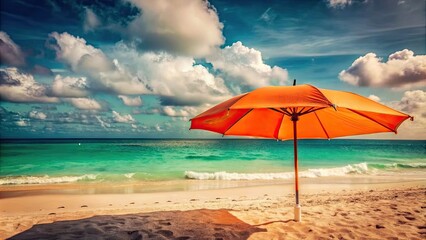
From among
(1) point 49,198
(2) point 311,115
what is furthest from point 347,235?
(1) point 49,198

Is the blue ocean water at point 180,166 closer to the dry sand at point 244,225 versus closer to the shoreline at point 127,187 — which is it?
the shoreline at point 127,187

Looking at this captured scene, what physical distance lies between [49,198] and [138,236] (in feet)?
24.7

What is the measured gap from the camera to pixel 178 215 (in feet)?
20.1

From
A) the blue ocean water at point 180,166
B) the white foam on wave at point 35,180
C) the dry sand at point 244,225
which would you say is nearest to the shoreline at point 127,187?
the white foam on wave at point 35,180

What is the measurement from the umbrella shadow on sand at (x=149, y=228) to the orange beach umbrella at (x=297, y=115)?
1.42 meters

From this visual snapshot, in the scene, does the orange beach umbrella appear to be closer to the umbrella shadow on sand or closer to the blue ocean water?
the umbrella shadow on sand

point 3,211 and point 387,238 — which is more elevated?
point 387,238

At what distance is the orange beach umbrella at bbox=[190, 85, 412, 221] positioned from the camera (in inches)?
138

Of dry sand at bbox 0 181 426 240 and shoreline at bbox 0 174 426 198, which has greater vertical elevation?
dry sand at bbox 0 181 426 240

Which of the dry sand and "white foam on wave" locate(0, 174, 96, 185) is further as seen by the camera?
"white foam on wave" locate(0, 174, 96, 185)

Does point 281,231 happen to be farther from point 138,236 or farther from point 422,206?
point 422,206

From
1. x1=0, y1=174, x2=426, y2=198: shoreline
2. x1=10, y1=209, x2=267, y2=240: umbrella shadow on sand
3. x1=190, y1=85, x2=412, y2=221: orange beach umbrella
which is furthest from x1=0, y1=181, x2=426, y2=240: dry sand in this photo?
x1=0, y1=174, x2=426, y2=198: shoreline

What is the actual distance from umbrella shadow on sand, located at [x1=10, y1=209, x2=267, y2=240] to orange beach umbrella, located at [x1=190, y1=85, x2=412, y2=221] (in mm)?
1418

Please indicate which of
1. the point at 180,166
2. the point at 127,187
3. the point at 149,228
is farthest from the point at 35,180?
→ the point at 149,228
